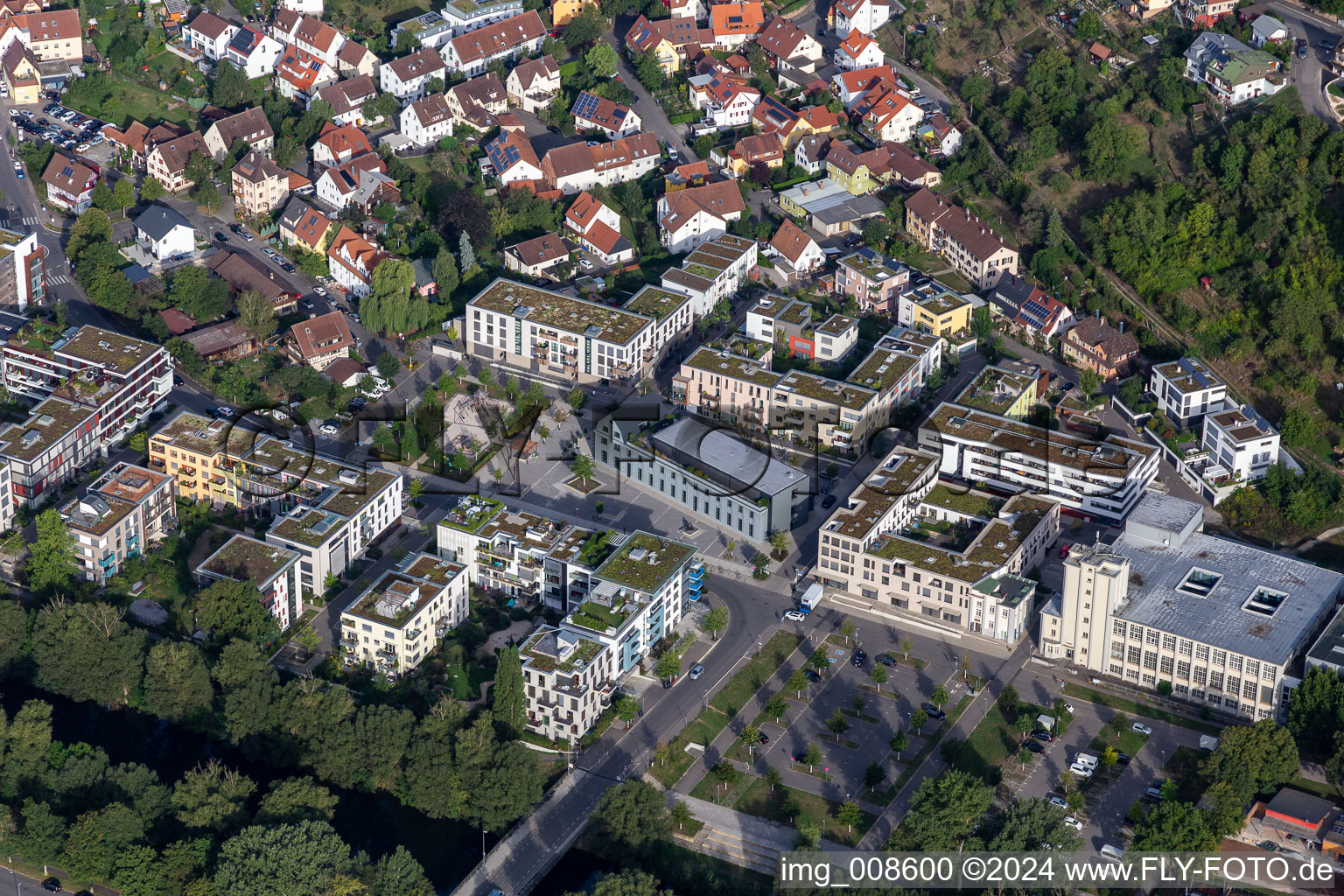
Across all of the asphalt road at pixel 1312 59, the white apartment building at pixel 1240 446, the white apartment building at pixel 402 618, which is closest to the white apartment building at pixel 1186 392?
the white apartment building at pixel 1240 446

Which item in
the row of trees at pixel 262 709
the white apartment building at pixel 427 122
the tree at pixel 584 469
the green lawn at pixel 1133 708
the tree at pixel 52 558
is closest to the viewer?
the row of trees at pixel 262 709

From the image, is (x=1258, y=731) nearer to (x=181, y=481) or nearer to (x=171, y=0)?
(x=181, y=481)

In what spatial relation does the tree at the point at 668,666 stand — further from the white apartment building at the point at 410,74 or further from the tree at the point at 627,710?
the white apartment building at the point at 410,74

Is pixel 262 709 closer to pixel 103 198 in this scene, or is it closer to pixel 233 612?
pixel 233 612

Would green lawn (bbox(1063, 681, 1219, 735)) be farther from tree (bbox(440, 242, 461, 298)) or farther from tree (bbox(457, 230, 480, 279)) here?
tree (bbox(457, 230, 480, 279))

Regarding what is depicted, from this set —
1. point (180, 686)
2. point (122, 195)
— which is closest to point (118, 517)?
point (180, 686)

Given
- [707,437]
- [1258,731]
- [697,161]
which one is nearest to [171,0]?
[697,161]

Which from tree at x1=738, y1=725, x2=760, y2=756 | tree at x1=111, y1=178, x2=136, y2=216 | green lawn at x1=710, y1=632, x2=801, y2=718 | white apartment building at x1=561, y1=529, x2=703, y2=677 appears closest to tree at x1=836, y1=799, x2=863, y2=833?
tree at x1=738, y1=725, x2=760, y2=756
